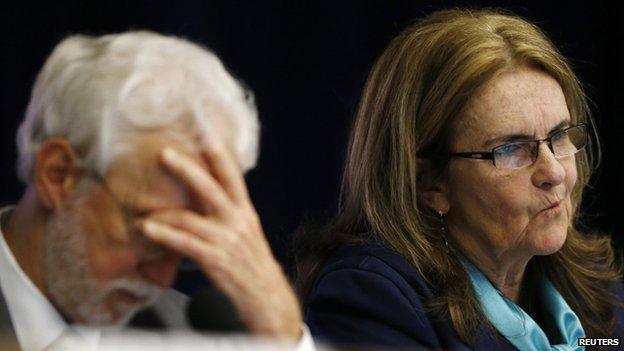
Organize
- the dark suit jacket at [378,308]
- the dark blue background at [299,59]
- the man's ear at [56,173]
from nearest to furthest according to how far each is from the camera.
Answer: the man's ear at [56,173] < the dark blue background at [299,59] < the dark suit jacket at [378,308]

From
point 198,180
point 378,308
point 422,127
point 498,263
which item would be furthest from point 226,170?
point 498,263

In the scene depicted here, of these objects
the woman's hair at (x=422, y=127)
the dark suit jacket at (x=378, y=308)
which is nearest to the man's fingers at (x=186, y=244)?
the dark suit jacket at (x=378, y=308)

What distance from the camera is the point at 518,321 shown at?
1620 millimetres

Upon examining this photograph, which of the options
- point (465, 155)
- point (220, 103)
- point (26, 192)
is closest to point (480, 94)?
point (465, 155)

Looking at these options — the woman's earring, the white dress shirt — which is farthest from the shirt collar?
the woman's earring

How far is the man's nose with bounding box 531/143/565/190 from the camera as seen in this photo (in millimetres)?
1587

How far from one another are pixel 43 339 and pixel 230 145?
0.28 m

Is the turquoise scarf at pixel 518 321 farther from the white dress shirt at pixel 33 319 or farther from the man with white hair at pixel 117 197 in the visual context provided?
the white dress shirt at pixel 33 319

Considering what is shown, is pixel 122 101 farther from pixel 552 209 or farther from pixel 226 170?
pixel 552 209

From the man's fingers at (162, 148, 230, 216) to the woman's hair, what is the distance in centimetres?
61

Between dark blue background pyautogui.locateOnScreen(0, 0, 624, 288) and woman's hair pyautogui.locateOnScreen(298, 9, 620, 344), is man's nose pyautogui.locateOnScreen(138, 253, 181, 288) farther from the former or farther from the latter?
woman's hair pyautogui.locateOnScreen(298, 9, 620, 344)

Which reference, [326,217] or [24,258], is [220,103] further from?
[326,217]

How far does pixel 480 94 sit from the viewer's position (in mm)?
1616

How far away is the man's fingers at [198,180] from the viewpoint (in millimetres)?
1004
